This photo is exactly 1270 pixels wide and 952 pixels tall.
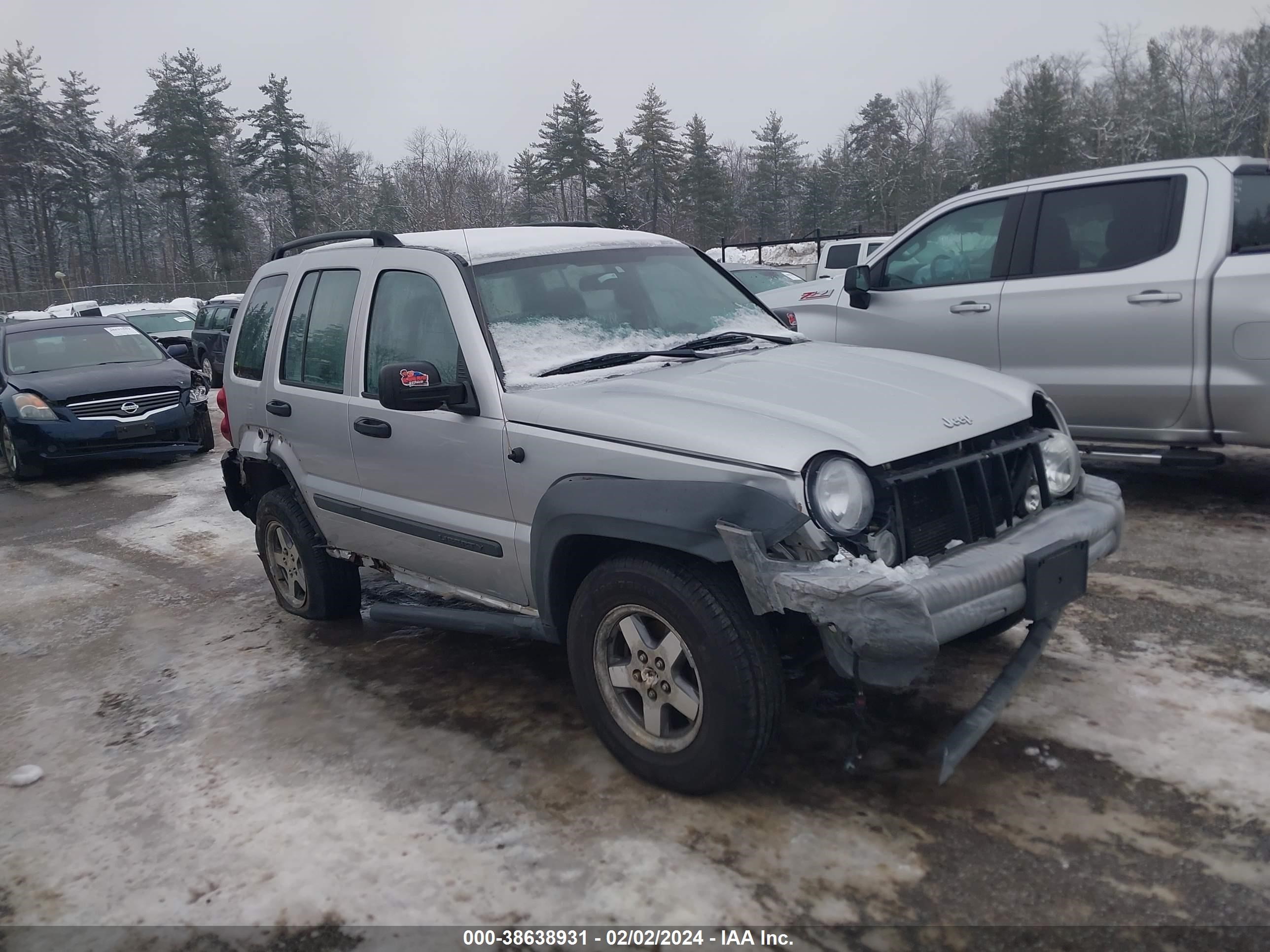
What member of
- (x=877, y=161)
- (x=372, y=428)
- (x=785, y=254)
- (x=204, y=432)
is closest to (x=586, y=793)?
(x=372, y=428)

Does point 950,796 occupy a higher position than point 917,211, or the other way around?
point 917,211

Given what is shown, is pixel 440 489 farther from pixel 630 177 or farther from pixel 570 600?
pixel 630 177

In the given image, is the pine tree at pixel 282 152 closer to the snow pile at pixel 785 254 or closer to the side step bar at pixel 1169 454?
the snow pile at pixel 785 254

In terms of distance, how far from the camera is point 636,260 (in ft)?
14.5

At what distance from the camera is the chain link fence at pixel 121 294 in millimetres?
47562

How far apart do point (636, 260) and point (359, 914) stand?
2.82 metres

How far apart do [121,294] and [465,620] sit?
52.1 metres

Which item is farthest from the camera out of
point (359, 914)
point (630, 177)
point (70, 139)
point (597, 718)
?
point (70, 139)

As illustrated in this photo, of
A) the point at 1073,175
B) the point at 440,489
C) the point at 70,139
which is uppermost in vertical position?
the point at 70,139

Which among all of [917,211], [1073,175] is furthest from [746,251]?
[1073,175]

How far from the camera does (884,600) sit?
2688mm

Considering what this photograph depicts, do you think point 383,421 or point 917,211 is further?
point 917,211

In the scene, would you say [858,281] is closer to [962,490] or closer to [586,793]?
[962,490]

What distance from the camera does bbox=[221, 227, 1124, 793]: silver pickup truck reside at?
113 inches
